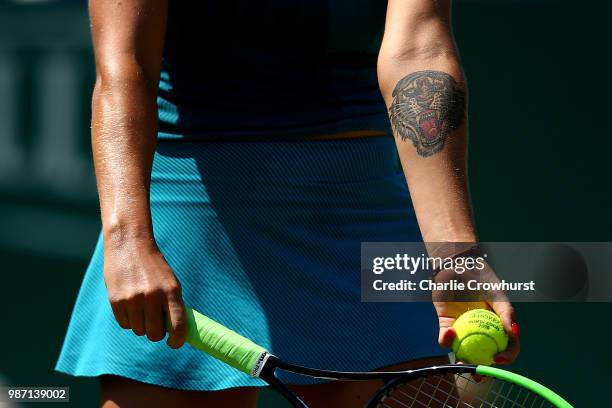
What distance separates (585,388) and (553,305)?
30 centimetres

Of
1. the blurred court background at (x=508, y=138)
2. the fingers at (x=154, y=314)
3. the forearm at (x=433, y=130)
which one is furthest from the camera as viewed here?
the blurred court background at (x=508, y=138)

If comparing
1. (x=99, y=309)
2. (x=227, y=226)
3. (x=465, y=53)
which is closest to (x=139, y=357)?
(x=99, y=309)

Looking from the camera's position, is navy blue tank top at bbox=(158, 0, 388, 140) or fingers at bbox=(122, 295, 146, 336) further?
navy blue tank top at bbox=(158, 0, 388, 140)

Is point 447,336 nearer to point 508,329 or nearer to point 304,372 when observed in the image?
point 508,329

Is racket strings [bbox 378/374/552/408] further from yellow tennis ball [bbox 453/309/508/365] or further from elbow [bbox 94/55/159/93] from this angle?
elbow [bbox 94/55/159/93]

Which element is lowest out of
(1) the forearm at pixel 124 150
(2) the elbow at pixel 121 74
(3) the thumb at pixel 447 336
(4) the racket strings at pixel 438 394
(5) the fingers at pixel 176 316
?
(4) the racket strings at pixel 438 394

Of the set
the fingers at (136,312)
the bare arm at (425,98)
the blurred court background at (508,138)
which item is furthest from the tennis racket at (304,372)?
the blurred court background at (508,138)

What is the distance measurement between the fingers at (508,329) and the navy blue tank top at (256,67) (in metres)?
0.51

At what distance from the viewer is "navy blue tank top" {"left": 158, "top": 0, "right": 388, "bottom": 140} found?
2.20 meters

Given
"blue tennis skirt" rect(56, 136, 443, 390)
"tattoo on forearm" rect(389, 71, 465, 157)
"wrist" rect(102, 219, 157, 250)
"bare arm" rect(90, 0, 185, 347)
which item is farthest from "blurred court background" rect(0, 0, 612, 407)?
"wrist" rect(102, 219, 157, 250)

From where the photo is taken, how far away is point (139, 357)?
2.12 m

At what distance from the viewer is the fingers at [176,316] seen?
1.79m

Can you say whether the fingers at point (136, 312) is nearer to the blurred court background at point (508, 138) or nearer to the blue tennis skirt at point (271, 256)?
the blue tennis skirt at point (271, 256)

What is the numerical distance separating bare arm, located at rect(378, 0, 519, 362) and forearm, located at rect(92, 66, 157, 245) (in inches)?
17.3
